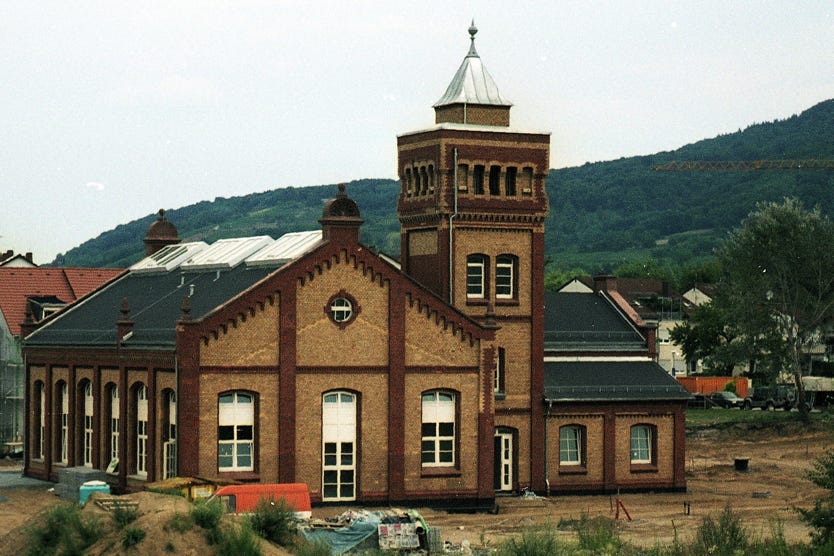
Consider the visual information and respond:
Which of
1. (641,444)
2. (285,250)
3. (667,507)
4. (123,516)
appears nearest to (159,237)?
(285,250)

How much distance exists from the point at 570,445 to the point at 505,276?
6778 millimetres

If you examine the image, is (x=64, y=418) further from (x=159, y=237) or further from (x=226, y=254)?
(x=159, y=237)

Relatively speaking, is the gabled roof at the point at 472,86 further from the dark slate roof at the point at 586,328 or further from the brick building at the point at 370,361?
the dark slate roof at the point at 586,328

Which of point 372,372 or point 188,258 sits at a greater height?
point 188,258

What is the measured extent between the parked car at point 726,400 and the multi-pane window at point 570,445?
174 feet

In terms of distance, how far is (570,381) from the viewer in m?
60.3

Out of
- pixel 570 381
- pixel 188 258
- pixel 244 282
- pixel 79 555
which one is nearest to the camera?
pixel 79 555

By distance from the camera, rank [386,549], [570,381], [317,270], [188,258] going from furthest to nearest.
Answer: [188,258] < [570,381] < [317,270] < [386,549]

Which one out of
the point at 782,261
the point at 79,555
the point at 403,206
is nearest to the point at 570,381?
the point at 403,206

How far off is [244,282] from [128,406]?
588 centimetres

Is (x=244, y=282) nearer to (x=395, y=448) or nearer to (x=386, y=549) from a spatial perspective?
(x=395, y=448)

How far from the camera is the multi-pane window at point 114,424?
57.8m

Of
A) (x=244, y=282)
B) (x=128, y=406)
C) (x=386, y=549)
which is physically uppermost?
(x=244, y=282)

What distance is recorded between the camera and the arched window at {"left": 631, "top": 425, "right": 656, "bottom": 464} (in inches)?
2384
